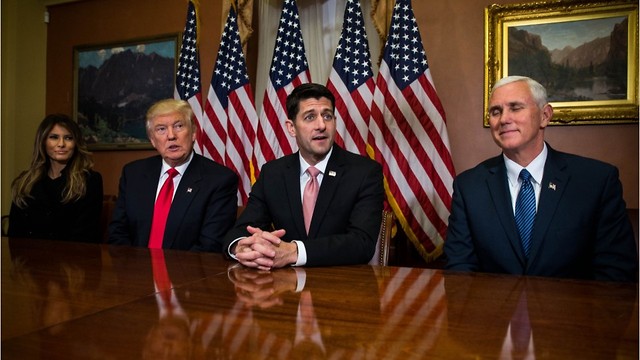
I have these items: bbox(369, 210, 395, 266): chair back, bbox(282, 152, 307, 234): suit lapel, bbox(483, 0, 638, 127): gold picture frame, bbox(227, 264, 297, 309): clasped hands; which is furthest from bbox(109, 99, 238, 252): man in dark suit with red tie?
bbox(483, 0, 638, 127): gold picture frame

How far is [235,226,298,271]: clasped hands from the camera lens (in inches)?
70.4

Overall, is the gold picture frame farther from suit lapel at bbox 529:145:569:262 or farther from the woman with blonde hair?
the woman with blonde hair

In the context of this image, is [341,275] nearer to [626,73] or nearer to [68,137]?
[68,137]

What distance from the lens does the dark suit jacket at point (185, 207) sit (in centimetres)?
279

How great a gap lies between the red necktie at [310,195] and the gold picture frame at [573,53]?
214cm

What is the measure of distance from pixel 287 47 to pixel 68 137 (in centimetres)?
192

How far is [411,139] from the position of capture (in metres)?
3.86

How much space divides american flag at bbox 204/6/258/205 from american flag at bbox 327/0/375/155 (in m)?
0.86

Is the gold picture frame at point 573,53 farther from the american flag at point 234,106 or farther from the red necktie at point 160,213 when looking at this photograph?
the red necktie at point 160,213

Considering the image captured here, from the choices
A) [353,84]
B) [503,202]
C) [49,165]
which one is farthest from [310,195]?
[49,165]

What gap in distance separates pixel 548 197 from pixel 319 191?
3.52ft

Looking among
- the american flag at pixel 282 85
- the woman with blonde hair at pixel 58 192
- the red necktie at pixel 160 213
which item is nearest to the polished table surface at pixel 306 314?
the red necktie at pixel 160 213

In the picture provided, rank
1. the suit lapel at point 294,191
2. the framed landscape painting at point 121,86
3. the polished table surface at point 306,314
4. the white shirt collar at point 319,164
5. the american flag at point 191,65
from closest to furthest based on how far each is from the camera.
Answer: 1. the polished table surface at point 306,314
2. the suit lapel at point 294,191
3. the white shirt collar at point 319,164
4. the american flag at point 191,65
5. the framed landscape painting at point 121,86

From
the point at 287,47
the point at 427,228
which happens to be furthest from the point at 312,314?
the point at 287,47
